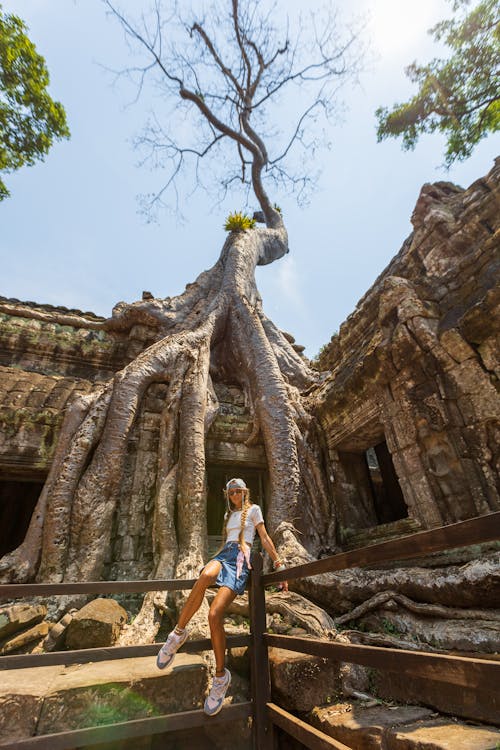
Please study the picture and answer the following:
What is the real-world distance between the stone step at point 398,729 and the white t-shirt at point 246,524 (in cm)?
86

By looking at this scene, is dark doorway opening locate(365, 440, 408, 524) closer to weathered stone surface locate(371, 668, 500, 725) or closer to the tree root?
the tree root

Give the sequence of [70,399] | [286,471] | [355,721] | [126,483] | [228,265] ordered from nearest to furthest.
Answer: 1. [355,721]
2. [126,483]
3. [286,471]
4. [70,399]
5. [228,265]

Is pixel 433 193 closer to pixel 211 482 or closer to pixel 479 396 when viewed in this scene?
pixel 479 396

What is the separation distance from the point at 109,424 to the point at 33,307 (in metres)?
4.35

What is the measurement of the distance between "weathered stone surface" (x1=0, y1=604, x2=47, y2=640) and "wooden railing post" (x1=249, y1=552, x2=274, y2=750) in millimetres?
2214

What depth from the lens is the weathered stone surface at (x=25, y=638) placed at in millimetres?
2717

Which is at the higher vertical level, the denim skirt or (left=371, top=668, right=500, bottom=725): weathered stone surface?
the denim skirt

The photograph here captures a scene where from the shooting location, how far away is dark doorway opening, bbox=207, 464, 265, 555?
17.7 feet

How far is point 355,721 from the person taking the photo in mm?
1494

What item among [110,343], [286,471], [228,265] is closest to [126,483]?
[286,471]

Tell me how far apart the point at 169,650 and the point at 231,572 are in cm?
45

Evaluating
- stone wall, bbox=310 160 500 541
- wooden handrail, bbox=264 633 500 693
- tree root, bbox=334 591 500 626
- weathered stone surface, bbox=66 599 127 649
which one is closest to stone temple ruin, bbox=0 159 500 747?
stone wall, bbox=310 160 500 541

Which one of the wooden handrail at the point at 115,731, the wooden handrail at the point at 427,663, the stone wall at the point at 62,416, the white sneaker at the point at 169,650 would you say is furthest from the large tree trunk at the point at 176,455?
the wooden handrail at the point at 427,663

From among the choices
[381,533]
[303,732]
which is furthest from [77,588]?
[381,533]
